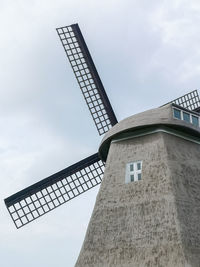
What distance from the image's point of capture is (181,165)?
41.5 ft

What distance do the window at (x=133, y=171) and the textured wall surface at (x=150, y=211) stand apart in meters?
0.15

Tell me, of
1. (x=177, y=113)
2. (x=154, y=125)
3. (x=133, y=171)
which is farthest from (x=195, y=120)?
(x=133, y=171)

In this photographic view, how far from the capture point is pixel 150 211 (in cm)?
1149

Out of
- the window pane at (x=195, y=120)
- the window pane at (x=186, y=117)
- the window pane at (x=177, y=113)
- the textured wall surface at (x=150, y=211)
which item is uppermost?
the window pane at (x=177, y=113)

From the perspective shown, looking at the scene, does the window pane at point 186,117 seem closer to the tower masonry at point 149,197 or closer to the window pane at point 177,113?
the tower masonry at point 149,197

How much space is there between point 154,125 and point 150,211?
10.7 feet

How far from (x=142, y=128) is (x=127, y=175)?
1785 millimetres

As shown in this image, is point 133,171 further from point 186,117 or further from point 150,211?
point 186,117

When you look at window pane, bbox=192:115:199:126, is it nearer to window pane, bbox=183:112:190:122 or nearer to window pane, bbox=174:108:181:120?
window pane, bbox=183:112:190:122

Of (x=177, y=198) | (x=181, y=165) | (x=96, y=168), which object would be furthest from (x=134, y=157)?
(x=96, y=168)

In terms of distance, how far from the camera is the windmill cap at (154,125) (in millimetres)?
13453

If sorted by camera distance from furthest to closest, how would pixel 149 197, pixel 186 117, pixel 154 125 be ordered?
1. pixel 186 117
2. pixel 154 125
3. pixel 149 197

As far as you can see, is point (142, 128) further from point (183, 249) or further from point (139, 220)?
point (183, 249)

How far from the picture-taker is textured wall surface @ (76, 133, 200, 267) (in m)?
10.6
